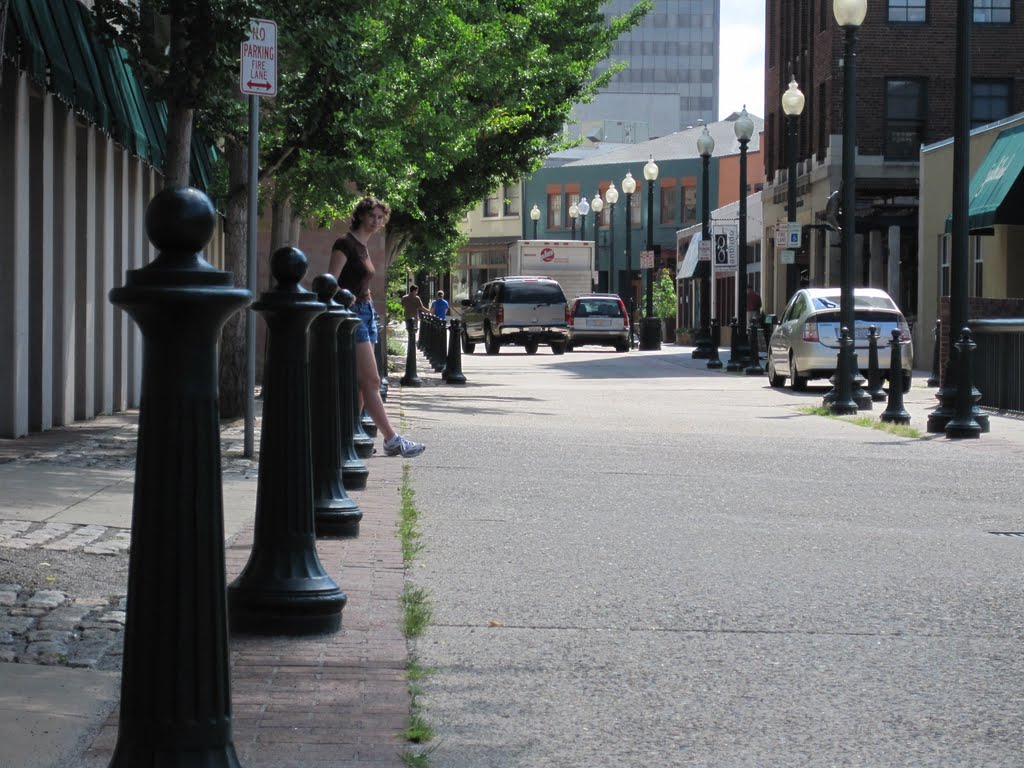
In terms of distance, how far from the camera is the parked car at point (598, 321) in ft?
151

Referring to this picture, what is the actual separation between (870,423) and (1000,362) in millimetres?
2970

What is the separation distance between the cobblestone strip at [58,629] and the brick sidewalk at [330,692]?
42 cm

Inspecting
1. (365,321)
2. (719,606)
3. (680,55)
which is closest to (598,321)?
(365,321)

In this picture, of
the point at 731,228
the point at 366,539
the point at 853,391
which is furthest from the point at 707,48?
A: the point at 366,539

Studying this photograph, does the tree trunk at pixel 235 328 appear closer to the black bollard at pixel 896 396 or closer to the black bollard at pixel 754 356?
the black bollard at pixel 896 396

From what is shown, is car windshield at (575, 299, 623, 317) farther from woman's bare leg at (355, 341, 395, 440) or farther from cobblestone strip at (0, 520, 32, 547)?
cobblestone strip at (0, 520, 32, 547)

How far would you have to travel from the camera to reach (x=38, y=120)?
1419cm

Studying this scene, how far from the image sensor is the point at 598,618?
6262 millimetres

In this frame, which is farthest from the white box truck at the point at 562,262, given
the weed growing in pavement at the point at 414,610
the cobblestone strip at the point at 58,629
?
the cobblestone strip at the point at 58,629

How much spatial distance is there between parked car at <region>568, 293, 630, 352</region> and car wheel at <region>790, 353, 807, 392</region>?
66.8 ft

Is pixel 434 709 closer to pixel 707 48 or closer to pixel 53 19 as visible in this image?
pixel 53 19

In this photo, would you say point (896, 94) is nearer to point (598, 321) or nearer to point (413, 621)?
point (598, 321)

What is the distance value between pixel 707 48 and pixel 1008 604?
579 ft

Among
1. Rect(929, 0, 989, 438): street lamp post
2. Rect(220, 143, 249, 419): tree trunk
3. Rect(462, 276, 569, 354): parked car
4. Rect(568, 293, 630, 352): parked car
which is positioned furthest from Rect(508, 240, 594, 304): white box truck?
Rect(220, 143, 249, 419): tree trunk
